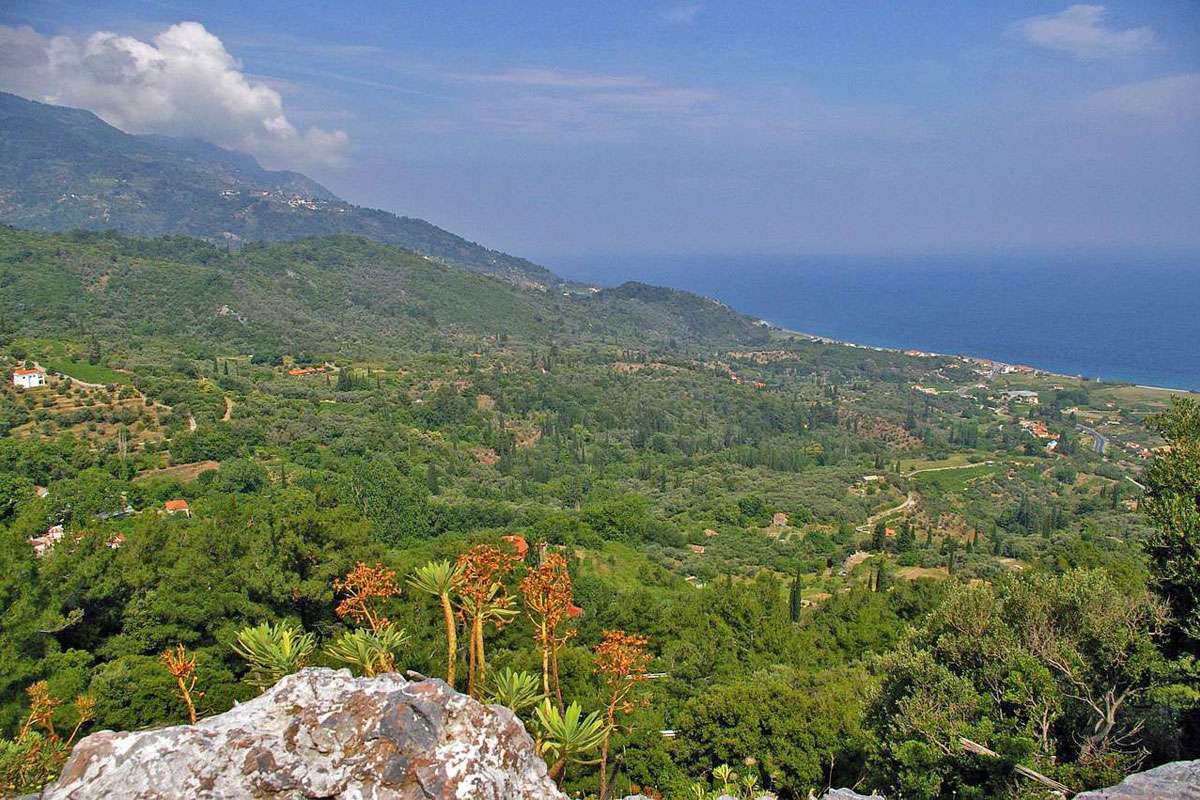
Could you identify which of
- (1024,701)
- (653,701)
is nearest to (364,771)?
(1024,701)

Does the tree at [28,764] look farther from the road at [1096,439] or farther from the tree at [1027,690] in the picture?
the road at [1096,439]

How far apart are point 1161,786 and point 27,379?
2346 inches

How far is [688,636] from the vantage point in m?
21.7

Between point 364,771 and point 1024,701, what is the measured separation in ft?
29.0

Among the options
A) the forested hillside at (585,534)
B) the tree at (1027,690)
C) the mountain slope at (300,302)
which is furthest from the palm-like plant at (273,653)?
the mountain slope at (300,302)

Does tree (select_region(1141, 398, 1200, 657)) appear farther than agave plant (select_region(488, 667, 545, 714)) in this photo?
Yes

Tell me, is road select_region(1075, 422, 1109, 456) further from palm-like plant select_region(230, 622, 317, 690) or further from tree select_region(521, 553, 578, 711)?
palm-like plant select_region(230, 622, 317, 690)

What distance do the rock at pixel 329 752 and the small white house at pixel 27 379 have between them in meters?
53.8

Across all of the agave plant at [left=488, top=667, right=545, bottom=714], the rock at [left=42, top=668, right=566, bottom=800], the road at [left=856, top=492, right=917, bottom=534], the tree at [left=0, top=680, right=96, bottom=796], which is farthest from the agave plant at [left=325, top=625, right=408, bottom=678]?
the road at [left=856, top=492, right=917, bottom=534]

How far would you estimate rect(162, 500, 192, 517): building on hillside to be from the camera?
33581 mm

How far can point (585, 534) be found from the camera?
42656 mm

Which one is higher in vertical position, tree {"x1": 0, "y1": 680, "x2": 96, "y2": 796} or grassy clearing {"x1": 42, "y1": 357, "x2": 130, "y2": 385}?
tree {"x1": 0, "y1": 680, "x2": 96, "y2": 796}

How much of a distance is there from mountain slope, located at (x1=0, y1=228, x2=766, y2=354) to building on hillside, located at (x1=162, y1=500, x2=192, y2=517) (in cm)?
4815

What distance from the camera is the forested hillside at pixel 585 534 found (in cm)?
984
